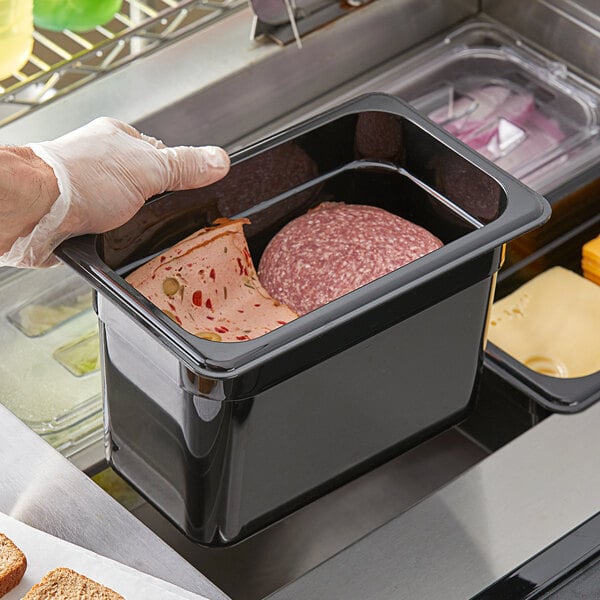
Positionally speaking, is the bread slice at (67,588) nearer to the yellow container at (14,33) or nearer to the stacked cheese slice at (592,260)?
the yellow container at (14,33)

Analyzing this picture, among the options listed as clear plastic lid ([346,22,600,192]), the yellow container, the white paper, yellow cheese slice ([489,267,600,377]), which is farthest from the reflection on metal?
the white paper

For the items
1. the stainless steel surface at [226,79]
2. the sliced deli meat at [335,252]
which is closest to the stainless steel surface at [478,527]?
the sliced deli meat at [335,252]

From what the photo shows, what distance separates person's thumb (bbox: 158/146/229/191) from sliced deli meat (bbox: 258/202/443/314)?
0.10 meters

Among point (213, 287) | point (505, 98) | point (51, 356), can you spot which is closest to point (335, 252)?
point (213, 287)

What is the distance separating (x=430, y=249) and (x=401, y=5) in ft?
2.63

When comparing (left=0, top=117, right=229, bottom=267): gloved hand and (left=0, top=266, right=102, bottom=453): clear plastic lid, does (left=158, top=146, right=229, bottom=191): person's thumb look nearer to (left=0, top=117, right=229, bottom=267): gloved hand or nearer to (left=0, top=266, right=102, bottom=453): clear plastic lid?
(left=0, top=117, right=229, bottom=267): gloved hand

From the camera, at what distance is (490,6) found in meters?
1.91

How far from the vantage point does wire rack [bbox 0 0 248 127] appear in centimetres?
152

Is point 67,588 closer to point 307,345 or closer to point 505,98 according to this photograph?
point 307,345

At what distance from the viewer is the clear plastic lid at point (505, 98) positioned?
5.58 ft

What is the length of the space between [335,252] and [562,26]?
2.80ft

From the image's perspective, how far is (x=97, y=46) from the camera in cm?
151

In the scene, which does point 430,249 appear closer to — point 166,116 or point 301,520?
point 301,520

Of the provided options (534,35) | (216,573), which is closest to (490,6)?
(534,35)
